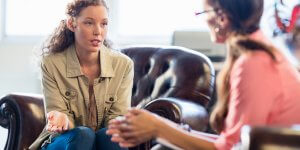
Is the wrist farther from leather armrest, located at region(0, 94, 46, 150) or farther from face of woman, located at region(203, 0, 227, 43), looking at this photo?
leather armrest, located at region(0, 94, 46, 150)

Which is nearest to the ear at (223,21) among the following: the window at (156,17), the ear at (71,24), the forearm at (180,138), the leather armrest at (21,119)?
the forearm at (180,138)

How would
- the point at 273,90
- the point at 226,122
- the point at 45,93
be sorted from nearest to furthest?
the point at 273,90 < the point at 226,122 < the point at 45,93

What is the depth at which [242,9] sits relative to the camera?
1.29m

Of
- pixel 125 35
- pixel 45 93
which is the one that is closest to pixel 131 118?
pixel 45 93

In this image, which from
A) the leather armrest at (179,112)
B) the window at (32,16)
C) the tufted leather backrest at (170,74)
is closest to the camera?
the leather armrest at (179,112)

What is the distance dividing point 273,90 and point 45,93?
136cm

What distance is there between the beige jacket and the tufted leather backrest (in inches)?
13.1

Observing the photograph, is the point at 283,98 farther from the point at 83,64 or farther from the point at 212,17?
the point at 83,64

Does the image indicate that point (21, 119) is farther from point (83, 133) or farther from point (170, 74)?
point (170, 74)

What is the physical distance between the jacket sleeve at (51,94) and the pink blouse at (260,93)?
1.14m

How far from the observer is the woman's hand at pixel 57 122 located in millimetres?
2113

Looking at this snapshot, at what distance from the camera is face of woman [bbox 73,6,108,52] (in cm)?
237

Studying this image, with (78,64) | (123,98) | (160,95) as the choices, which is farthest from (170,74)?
(78,64)

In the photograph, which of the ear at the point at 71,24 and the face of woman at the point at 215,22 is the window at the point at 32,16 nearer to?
the ear at the point at 71,24
